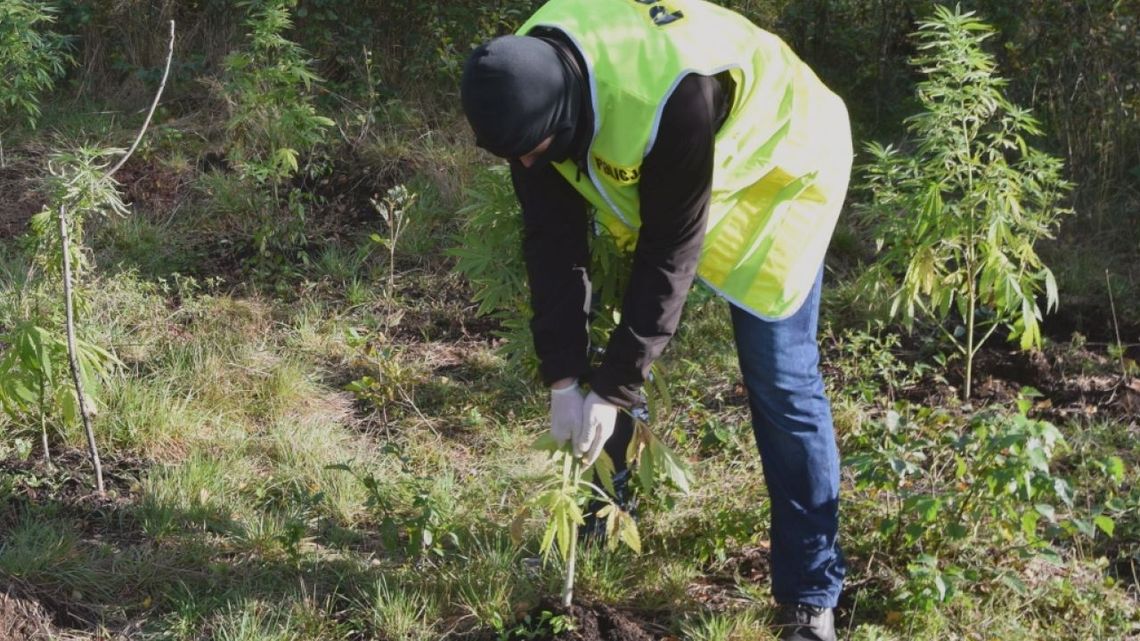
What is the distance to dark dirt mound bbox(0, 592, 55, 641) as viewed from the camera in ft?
10.7

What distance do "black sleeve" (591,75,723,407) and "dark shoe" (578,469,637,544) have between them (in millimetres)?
678

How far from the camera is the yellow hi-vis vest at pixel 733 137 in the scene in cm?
263

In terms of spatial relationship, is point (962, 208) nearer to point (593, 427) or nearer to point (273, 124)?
point (593, 427)

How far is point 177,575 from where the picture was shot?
140 inches

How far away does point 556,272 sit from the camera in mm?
2914

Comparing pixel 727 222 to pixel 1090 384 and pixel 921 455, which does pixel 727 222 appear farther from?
pixel 1090 384

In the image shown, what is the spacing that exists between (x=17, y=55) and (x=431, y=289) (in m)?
2.37

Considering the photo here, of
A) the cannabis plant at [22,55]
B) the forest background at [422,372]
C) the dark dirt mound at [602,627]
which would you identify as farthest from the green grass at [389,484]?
the cannabis plant at [22,55]

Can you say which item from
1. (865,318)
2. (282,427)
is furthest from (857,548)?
(282,427)

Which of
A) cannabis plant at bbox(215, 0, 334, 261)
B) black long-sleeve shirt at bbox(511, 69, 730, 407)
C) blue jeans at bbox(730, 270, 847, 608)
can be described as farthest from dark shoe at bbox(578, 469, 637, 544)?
cannabis plant at bbox(215, 0, 334, 261)

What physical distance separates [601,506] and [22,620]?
165 cm

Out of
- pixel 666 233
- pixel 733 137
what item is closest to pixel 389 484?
pixel 666 233

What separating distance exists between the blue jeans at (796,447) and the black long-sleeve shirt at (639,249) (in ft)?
0.96

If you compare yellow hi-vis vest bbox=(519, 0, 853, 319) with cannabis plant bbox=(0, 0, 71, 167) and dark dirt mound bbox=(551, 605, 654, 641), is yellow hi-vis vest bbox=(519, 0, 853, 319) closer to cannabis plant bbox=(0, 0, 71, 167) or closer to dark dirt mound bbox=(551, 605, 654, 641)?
dark dirt mound bbox=(551, 605, 654, 641)
